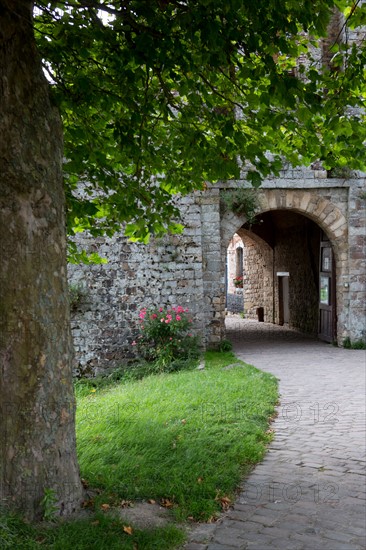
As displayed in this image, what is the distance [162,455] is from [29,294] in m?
2.13

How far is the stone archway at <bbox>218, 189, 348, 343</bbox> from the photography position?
12.8m

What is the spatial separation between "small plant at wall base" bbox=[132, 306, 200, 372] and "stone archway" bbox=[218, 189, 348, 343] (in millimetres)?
2321

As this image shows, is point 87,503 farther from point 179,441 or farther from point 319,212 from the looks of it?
point 319,212

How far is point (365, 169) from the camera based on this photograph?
5438mm

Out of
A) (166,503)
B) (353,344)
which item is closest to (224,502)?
(166,503)

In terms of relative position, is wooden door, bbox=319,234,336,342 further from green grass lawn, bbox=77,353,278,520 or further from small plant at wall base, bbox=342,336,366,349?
green grass lawn, bbox=77,353,278,520

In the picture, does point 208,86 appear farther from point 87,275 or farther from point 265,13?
point 87,275

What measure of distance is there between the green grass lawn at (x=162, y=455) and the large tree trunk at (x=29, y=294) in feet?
1.00

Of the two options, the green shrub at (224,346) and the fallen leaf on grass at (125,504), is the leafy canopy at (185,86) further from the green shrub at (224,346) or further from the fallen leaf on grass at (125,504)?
the green shrub at (224,346)

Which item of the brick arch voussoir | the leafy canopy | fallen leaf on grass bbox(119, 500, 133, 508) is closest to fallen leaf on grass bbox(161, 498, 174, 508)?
fallen leaf on grass bbox(119, 500, 133, 508)

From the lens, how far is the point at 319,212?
42.5 feet

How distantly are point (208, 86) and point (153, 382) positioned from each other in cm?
525

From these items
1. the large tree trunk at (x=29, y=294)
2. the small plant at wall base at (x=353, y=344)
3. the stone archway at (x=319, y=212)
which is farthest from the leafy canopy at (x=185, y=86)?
the small plant at wall base at (x=353, y=344)

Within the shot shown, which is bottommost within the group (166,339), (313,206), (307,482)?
(307,482)
